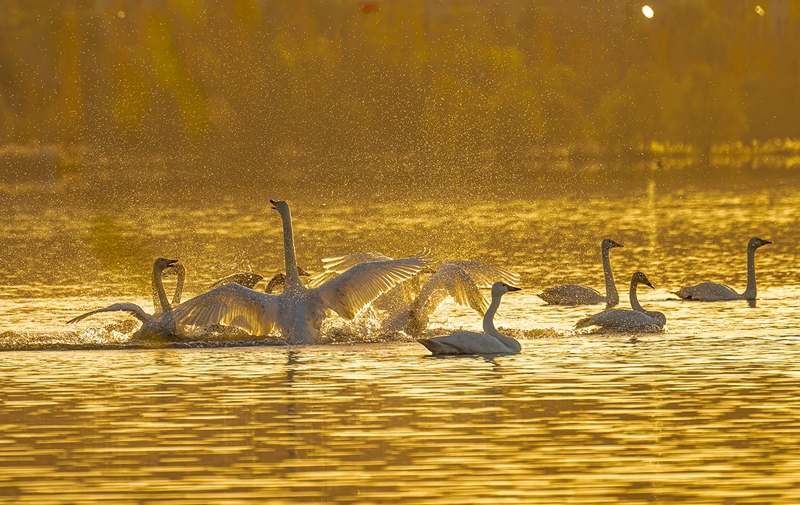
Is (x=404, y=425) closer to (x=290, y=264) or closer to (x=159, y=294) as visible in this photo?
(x=290, y=264)

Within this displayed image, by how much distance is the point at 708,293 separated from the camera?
1073 inches

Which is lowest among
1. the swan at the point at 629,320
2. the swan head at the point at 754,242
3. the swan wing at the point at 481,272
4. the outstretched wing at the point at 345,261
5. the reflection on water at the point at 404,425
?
the reflection on water at the point at 404,425

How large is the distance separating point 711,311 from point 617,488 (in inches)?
514

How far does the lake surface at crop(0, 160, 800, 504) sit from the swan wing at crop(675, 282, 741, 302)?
45cm

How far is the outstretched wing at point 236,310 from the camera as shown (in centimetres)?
2169

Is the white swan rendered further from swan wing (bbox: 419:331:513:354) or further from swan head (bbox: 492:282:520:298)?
swan wing (bbox: 419:331:513:354)

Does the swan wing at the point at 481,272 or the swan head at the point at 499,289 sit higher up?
the swan wing at the point at 481,272

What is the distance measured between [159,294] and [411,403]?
720 cm

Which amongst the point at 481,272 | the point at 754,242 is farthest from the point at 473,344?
the point at 754,242

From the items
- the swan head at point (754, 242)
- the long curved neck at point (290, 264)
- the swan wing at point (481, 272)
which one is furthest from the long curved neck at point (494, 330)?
the swan head at point (754, 242)

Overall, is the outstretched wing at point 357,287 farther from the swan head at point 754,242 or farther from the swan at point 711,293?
the swan head at point 754,242

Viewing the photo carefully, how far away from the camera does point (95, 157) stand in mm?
159125

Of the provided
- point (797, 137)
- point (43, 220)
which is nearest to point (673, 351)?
point (43, 220)

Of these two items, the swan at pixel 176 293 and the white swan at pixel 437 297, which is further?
the swan at pixel 176 293
